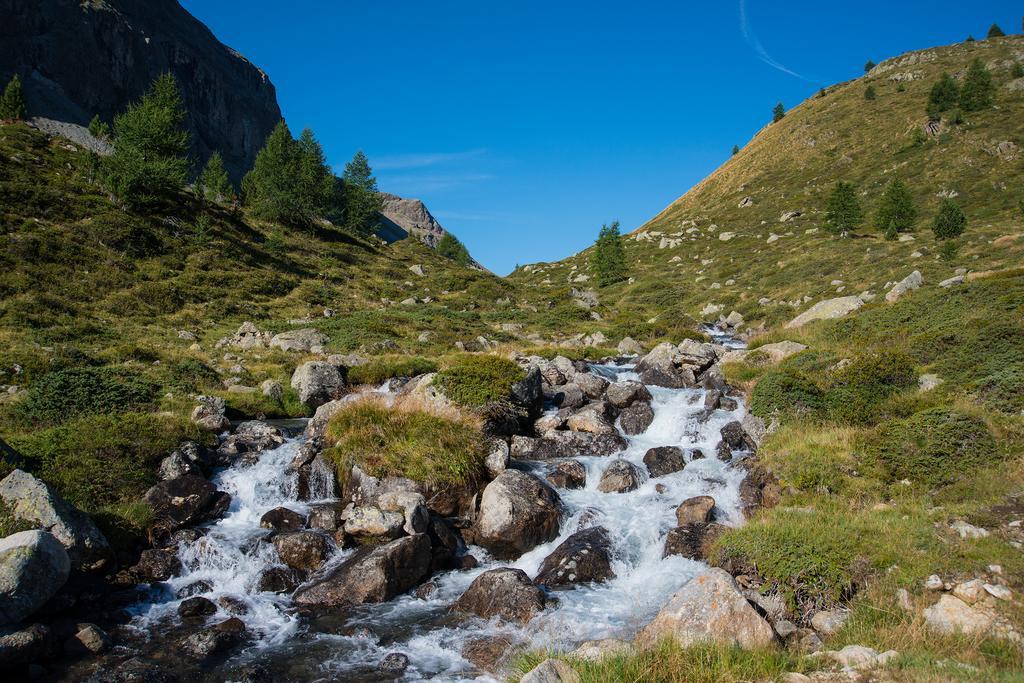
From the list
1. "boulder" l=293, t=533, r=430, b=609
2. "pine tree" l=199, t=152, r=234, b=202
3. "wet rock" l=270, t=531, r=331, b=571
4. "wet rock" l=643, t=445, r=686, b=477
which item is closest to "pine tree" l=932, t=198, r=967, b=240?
"wet rock" l=643, t=445, r=686, b=477

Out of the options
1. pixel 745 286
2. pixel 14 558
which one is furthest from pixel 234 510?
pixel 745 286

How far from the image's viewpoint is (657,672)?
6.16 metres

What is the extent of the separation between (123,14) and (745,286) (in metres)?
165

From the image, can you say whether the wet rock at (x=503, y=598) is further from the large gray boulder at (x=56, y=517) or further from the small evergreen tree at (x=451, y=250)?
the small evergreen tree at (x=451, y=250)

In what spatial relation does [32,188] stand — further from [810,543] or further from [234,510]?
A: [810,543]

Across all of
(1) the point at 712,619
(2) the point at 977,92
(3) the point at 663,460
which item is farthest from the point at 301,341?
(2) the point at 977,92

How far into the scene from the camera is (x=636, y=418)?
20953 millimetres

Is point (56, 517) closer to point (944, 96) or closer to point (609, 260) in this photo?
point (609, 260)

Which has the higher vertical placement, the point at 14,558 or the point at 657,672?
the point at 14,558

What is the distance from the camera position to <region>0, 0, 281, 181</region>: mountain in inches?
4213

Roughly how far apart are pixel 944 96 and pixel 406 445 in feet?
345

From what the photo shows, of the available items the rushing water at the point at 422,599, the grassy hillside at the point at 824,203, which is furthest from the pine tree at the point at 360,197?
the rushing water at the point at 422,599

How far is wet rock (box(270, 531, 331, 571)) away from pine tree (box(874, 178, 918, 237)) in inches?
2444

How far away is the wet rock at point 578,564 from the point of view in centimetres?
1184
